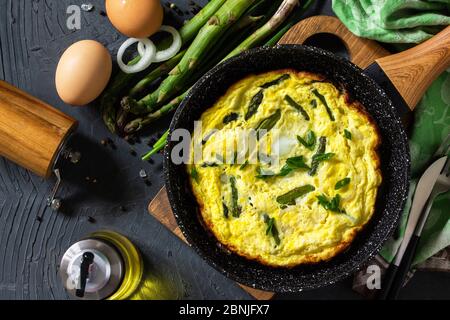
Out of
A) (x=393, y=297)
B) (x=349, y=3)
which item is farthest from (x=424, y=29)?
(x=393, y=297)

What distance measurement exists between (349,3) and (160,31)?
26.9 inches

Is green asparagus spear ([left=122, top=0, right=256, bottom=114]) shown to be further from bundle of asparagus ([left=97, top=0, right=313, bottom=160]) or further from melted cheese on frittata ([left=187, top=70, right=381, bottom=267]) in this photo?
melted cheese on frittata ([left=187, top=70, right=381, bottom=267])

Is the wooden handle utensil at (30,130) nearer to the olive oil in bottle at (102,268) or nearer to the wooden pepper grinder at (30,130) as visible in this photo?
the wooden pepper grinder at (30,130)

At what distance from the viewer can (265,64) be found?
6.51 ft

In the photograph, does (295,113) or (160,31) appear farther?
(160,31)

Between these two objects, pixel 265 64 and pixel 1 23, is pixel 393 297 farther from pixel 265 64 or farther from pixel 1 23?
pixel 1 23

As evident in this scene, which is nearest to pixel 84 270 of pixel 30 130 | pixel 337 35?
pixel 30 130

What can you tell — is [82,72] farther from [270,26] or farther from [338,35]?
[338,35]

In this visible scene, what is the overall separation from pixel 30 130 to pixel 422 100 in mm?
1347

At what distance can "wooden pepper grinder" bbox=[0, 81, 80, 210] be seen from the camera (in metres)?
2.07

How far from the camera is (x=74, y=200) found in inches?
89.4

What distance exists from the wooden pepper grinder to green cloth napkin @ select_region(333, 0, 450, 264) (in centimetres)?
105

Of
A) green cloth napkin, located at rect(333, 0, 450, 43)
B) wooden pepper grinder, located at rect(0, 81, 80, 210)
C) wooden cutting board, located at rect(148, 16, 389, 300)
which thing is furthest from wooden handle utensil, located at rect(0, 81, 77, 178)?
green cloth napkin, located at rect(333, 0, 450, 43)

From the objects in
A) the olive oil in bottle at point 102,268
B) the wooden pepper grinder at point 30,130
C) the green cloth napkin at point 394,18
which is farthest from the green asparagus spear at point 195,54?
the olive oil in bottle at point 102,268
